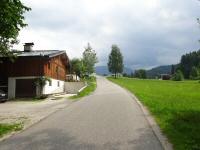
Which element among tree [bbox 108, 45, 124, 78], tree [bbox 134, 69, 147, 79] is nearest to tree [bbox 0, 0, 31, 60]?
tree [bbox 108, 45, 124, 78]

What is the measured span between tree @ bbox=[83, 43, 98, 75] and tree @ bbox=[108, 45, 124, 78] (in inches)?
638

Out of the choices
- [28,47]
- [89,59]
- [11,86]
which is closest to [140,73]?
[89,59]

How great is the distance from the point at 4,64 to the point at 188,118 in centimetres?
3090

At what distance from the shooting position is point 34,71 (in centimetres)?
4272

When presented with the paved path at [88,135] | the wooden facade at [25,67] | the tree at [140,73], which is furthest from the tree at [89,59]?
the paved path at [88,135]

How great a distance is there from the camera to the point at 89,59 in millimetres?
106562

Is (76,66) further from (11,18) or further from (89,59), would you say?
(11,18)

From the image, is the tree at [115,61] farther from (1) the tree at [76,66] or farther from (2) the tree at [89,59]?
(1) the tree at [76,66]

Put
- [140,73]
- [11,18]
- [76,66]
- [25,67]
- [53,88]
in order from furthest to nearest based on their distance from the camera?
1. [140,73]
2. [76,66]
3. [53,88]
4. [25,67]
5. [11,18]

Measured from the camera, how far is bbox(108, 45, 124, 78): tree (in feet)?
405

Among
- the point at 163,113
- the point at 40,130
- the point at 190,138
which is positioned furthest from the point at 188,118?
the point at 40,130

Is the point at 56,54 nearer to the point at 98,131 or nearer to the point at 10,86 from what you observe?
the point at 10,86

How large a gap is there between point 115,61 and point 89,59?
62.3 feet

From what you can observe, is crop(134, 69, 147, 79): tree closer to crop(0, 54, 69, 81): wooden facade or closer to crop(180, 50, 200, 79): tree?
crop(180, 50, 200, 79): tree
